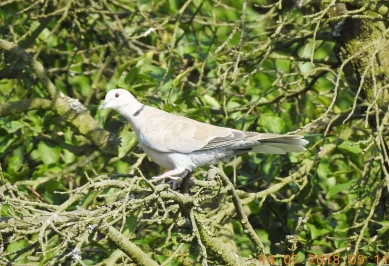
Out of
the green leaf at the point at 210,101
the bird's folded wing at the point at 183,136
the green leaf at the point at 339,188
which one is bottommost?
the green leaf at the point at 339,188

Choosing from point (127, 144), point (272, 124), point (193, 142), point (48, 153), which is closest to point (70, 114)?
point (48, 153)

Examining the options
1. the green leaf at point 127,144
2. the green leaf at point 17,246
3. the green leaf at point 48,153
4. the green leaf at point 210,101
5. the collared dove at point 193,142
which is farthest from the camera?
the green leaf at point 210,101

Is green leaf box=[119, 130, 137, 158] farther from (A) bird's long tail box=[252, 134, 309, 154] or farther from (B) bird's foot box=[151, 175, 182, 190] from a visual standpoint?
(A) bird's long tail box=[252, 134, 309, 154]

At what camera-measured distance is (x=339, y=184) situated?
14.3 feet

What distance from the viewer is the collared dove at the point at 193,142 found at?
3740mm

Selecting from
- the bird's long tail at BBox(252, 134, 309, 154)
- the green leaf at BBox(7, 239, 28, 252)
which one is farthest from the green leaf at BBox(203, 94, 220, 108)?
the green leaf at BBox(7, 239, 28, 252)

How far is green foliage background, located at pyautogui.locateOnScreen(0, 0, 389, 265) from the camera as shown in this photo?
13.3 ft

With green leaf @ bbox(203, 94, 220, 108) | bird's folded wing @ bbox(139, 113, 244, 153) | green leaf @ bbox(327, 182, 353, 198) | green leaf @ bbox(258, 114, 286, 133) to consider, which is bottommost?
green leaf @ bbox(327, 182, 353, 198)

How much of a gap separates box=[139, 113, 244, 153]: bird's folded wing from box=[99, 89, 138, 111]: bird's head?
205 mm

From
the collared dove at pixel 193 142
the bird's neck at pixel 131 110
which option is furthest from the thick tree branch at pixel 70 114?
the collared dove at pixel 193 142

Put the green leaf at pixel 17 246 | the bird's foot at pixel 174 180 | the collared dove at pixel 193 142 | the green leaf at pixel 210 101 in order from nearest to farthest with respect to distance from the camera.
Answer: the bird's foot at pixel 174 180
the collared dove at pixel 193 142
the green leaf at pixel 17 246
the green leaf at pixel 210 101

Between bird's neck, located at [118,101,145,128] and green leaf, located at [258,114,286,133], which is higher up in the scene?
bird's neck, located at [118,101,145,128]

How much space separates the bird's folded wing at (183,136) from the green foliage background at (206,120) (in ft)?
0.61

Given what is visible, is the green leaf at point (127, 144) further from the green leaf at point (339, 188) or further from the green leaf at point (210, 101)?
the green leaf at point (339, 188)
